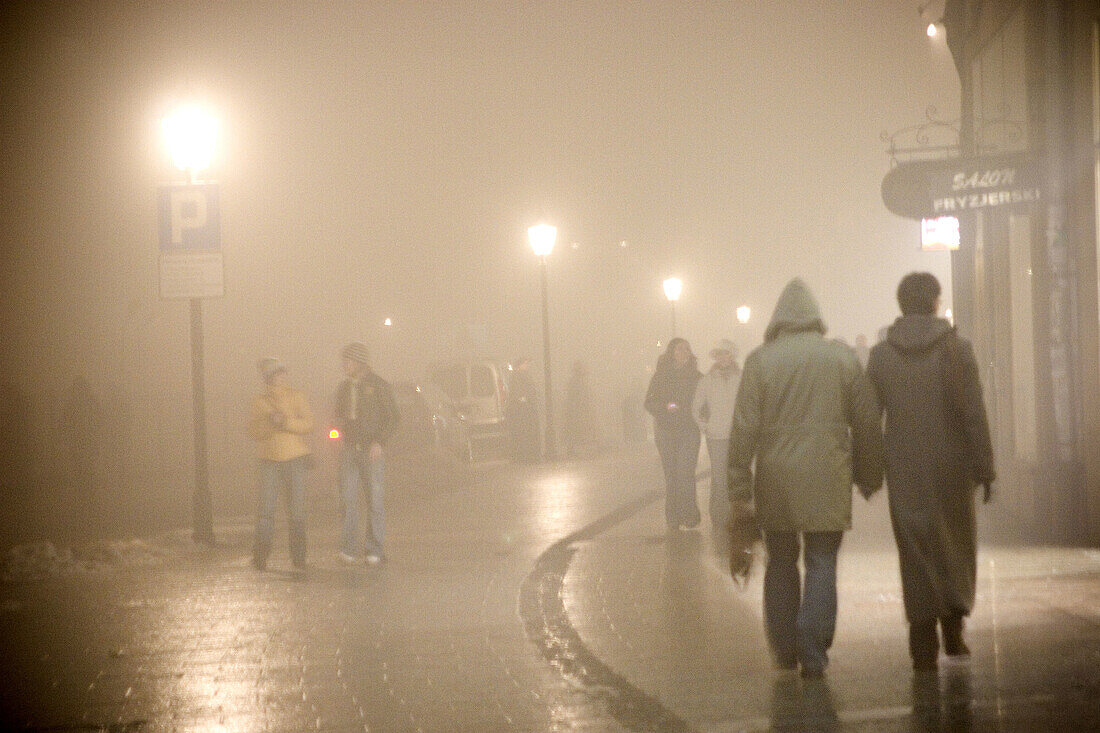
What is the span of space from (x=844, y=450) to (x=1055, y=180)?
228 inches

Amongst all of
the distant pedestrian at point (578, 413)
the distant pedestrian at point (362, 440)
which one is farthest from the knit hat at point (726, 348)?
the distant pedestrian at point (578, 413)

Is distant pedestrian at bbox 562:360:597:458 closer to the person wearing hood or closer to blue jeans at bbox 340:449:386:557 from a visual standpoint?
blue jeans at bbox 340:449:386:557

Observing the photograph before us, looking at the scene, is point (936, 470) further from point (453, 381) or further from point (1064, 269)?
point (453, 381)

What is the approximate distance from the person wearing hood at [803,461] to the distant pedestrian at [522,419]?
66.8ft

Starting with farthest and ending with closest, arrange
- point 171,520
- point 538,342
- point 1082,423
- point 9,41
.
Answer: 1. point 538,342
2. point 9,41
3. point 171,520
4. point 1082,423

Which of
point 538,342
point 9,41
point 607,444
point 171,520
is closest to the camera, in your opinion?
point 171,520

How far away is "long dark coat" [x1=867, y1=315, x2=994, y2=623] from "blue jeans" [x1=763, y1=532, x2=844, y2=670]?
1.23 ft

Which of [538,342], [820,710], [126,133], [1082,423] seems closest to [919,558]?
[820,710]

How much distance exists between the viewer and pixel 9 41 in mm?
48281

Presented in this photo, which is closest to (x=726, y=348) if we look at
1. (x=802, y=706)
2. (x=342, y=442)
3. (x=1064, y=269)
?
(x=1064, y=269)

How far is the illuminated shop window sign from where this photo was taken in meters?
16.0

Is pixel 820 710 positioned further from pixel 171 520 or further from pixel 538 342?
pixel 538 342

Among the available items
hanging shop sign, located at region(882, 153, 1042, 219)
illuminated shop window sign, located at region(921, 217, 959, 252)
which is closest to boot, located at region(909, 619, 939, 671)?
hanging shop sign, located at region(882, 153, 1042, 219)

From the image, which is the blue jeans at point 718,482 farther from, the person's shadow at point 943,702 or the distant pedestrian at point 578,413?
the distant pedestrian at point 578,413
